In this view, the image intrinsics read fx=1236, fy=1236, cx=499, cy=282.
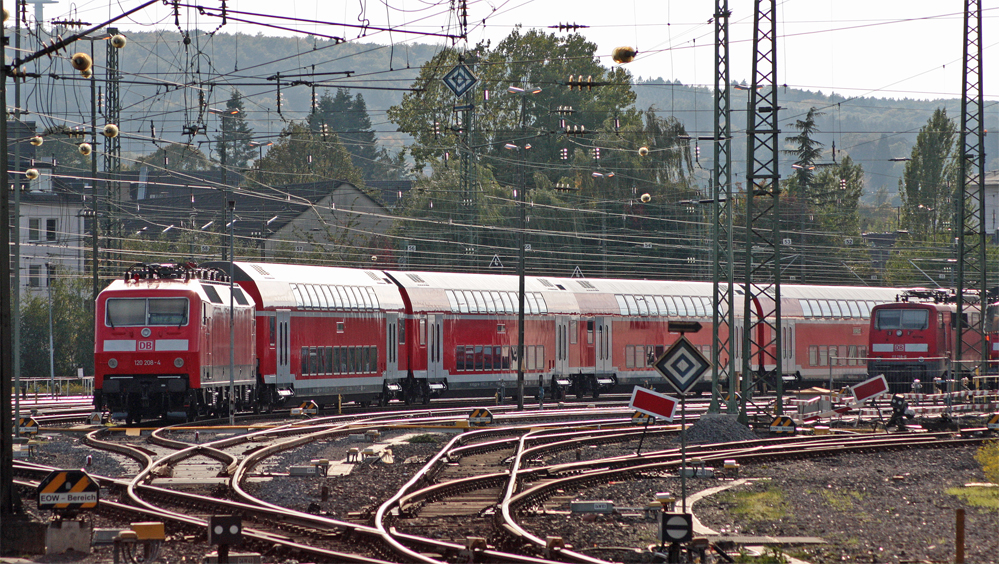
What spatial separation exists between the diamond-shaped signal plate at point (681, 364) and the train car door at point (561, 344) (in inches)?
1052

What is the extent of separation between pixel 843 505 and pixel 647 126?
56666mm

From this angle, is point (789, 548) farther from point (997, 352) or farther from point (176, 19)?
point (997, 352)

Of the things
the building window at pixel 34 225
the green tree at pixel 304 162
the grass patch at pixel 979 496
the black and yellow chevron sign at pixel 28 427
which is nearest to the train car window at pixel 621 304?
the black and yellow chevron sign at pixel 28 427

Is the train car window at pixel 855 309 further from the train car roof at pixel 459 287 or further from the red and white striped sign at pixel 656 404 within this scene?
the red and white striped sign at pixel 656 404

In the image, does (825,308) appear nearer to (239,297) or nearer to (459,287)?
(459,287)

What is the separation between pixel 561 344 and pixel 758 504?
27.1 metres

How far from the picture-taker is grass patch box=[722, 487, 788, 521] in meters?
14.5

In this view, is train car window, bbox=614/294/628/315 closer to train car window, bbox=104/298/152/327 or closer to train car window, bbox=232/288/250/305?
train car window, bbox=232/288/250/305

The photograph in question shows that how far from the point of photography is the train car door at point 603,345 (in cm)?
4406

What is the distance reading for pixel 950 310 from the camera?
44.1m

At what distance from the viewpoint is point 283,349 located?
32.5m

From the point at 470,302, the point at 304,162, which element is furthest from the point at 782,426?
the point at 304,162

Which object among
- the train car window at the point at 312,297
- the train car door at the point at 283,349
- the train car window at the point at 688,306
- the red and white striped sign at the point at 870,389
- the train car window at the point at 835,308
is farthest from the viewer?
the train car window at the point at 835,308

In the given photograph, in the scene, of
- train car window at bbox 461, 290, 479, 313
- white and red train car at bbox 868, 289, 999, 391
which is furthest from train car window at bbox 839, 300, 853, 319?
train car window at bbox 461, 290, 479, 313
